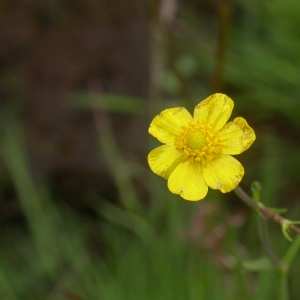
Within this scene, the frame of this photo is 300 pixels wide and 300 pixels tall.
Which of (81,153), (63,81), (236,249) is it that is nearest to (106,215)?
(81,153)

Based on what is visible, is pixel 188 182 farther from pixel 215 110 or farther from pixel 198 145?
pixel 215 110

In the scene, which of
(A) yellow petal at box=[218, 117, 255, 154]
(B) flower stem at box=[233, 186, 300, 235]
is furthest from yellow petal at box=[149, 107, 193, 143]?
(B) flower stem at box=[233, 186, 300, 235]

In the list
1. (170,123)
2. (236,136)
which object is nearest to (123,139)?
(170,123)

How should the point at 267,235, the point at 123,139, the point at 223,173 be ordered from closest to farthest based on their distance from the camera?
the point at 223,173, the point at 267,235, the point at 123,139

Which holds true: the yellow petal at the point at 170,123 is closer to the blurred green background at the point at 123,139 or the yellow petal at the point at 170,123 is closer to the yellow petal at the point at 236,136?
the yellow petal at the point at 236,136

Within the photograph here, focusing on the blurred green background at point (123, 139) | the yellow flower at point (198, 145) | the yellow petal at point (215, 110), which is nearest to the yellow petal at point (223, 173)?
the yellow flower at point (198, 145)

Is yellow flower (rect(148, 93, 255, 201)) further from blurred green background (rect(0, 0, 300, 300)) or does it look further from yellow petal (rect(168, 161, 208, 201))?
blurred green background (rect(0, 0, 300, 300))

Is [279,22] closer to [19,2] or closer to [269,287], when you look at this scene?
[269,287]
